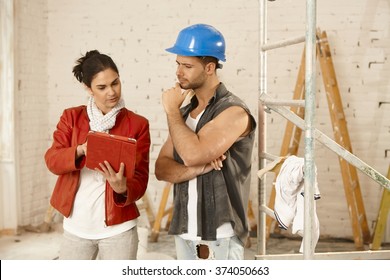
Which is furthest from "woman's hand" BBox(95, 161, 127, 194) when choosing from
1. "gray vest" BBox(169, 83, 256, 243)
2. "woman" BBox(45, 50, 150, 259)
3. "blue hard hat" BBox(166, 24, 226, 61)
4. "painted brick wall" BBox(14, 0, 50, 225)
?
"painted brick wall" BBox(14, 0, 50, 225)

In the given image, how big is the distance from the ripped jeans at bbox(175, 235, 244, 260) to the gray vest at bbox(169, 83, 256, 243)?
4 centimetres

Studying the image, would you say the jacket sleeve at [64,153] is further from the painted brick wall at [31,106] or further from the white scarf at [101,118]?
the painted brick wall at [31,106]

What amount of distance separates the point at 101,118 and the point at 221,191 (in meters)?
0.51

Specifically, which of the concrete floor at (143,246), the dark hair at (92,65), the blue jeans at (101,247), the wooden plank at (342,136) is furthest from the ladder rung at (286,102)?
the wooden plank at (342,136)

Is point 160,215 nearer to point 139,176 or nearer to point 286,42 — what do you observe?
point 139,176

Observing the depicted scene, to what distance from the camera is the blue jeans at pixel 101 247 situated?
1.73 meters

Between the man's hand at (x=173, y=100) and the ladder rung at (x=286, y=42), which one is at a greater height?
the ladder rung at (x=286, y=42)

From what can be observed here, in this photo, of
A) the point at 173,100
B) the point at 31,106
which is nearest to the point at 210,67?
the point at 173,100

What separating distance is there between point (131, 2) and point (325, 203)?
2.12 m

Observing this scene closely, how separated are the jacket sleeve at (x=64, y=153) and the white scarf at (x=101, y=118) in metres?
0.08

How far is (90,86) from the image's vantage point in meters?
1.81

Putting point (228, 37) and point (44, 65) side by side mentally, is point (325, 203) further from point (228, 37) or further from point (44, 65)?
point (44, 65)
